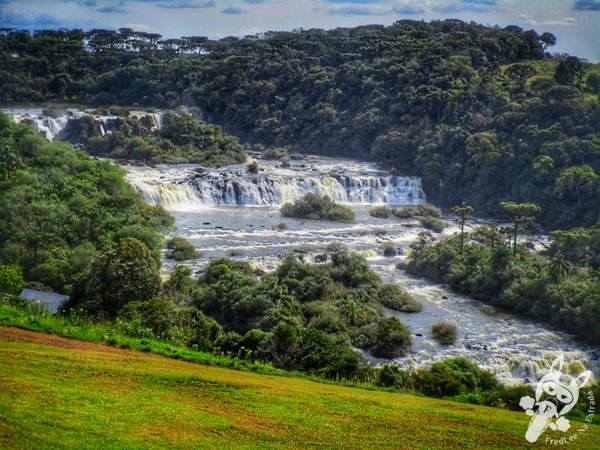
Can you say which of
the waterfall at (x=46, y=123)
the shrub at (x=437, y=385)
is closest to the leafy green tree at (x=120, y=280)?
the shrub at (x=437, y=385)

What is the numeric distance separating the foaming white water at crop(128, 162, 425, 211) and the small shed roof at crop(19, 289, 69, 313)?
27.1m

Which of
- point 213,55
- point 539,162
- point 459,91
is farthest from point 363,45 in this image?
point 539,162

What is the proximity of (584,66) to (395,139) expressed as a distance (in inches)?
977

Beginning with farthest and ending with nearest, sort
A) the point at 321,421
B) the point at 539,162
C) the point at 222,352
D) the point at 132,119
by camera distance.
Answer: the point at 132,119 → the point at 539,162 → the point at 222,352 → the point at 321,421

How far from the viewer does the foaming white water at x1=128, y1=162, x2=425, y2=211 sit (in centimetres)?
5709

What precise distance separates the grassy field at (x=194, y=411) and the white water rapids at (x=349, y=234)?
12.1 meters

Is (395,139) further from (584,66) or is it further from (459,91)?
(584,66)

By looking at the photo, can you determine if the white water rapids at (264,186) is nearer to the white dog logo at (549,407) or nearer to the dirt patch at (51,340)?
the dirt patch at (51,340)

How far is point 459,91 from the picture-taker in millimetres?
74812

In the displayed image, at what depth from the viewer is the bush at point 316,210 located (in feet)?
181

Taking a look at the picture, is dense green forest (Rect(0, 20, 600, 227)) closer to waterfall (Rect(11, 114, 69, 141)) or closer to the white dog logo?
waterfall (Rect(11, 114, 69, 141))

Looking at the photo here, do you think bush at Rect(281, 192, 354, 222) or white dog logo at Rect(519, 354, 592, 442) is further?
bush at Rect(281, 192, 354, 222)

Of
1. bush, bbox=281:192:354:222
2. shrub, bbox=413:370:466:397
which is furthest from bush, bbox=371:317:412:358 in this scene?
bush, bbox=281:192:354:222

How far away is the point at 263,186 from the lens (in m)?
60.5
